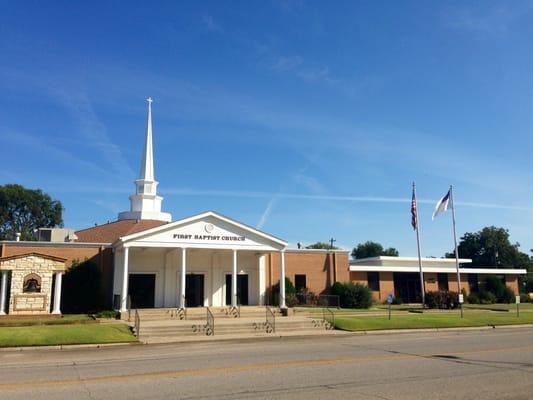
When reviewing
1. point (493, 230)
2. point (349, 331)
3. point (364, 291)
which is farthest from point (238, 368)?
point (493, 230)

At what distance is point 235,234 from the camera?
114ft

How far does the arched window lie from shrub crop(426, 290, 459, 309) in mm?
27557

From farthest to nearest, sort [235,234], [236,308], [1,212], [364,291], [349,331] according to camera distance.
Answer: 1. [1,212]
2. [364,291]
3. [235,234]
4. [236,308]
5. [349,331]

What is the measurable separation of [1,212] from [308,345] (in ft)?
285

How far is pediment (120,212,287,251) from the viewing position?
32.2 meters

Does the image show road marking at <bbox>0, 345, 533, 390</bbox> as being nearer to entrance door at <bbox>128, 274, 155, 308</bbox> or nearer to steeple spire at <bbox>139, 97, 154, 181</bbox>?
entrance door at <bbox>128, 274, 155, 308</bbox>

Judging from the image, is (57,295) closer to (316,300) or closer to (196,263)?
(196,263)

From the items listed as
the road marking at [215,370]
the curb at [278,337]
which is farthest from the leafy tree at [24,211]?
the road marking at [215,370]

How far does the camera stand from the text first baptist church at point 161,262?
30172mm

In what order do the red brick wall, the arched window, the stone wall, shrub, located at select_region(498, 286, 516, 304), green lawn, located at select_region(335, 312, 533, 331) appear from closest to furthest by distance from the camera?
1. green lawn, located at select_region(335, 312, 533, 331)
2. the stone wall
3. the arched window
4. the red brick wall
5. shrub, located at select_region(498, 286, 516, 304)

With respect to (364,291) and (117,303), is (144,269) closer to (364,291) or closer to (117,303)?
(117,303)

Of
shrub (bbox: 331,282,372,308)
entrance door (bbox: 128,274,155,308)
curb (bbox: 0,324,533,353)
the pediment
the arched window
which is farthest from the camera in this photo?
shrub (bbox: 331,282,372,308)

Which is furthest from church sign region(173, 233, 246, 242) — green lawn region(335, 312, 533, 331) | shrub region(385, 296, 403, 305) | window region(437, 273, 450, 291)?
window region(437, 273, 450, 291)

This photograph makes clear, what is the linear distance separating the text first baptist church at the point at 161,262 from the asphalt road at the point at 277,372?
1338 centimetres
